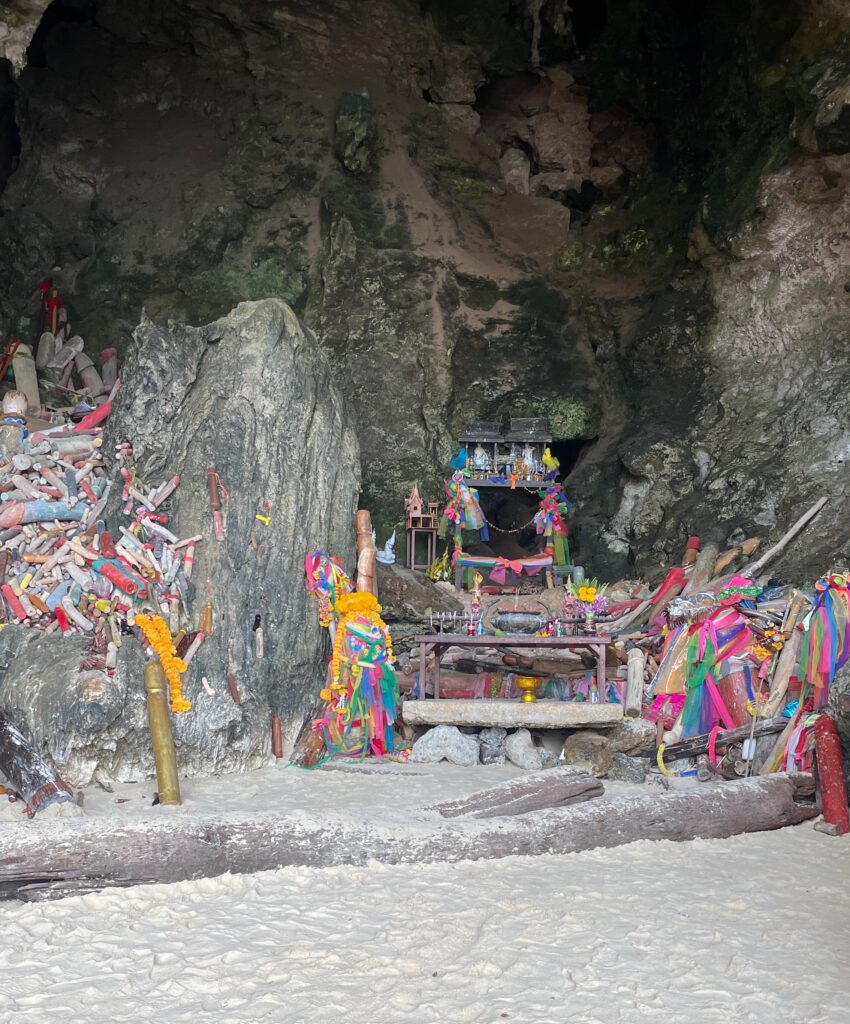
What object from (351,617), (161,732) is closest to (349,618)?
(351,617)

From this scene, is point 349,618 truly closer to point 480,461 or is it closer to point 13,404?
point 13,404

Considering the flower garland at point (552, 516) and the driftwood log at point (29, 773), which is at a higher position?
the flower garland at point (552, 516)

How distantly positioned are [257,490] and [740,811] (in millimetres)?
5915

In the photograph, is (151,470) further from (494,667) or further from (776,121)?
(776,121)

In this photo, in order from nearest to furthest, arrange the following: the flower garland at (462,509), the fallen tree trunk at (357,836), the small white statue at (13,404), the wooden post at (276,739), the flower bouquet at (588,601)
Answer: the fallen tree trunk at (357,836)
the wooden post at (276,739)
the flower bouquet at (588,601)
the small white statue at (13,404)
the flower garland at (462,509)

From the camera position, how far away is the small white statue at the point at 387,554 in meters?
15.7

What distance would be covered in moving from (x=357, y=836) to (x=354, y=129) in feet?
47.4

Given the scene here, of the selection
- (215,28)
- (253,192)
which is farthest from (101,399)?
(215,28)

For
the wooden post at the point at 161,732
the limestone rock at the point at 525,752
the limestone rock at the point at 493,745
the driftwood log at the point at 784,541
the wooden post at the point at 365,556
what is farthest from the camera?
the driftwood log at the point at 784,541

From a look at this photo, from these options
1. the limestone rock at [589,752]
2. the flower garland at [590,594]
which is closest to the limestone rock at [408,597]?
the flower garland at [590,594]

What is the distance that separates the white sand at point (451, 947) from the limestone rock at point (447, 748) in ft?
10.7

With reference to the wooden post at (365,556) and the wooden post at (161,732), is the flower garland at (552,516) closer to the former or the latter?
the wooden post at (365,556)

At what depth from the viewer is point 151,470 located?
11.1m

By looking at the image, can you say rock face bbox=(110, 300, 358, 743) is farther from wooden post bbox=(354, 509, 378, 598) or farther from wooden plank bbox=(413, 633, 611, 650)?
wooden plank bbox=(413, 633, 611, 650)
